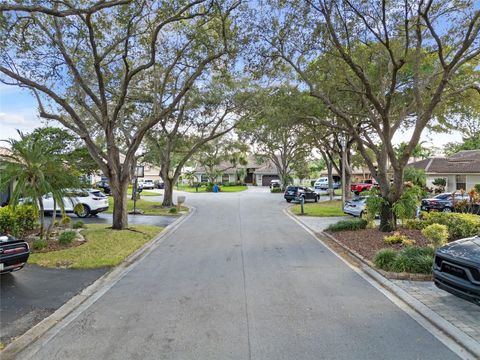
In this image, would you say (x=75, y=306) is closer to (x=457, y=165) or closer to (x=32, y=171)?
(x=32, y=171)

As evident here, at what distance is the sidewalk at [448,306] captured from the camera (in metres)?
5.09

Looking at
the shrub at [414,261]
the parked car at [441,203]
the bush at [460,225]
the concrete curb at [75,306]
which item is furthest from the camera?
the parked car at [441,203]

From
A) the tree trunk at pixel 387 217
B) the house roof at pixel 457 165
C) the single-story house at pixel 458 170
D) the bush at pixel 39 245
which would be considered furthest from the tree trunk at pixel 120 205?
the house roof at pixel 457 165

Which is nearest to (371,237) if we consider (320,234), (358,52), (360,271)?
(320,234)

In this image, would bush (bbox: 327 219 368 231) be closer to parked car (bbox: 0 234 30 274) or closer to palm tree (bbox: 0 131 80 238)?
palm tree (bbox: 0 131 80 238)

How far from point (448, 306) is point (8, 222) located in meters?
11.7

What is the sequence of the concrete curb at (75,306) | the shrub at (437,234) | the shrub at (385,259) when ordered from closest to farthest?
the concrete curb at (75,306)
the shrub at (385,259)
the shrub at (437,234)

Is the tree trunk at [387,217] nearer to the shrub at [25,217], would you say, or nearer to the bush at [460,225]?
the bush at [460,225]

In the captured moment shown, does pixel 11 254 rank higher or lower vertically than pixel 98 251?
higher

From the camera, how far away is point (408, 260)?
7.93 m

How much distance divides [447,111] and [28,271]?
62.4 ft

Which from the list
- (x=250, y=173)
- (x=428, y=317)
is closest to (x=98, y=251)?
(x=428, y=317)

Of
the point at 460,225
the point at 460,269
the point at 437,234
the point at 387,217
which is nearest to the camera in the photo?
the point at 460,269

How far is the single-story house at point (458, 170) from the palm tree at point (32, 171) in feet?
101
